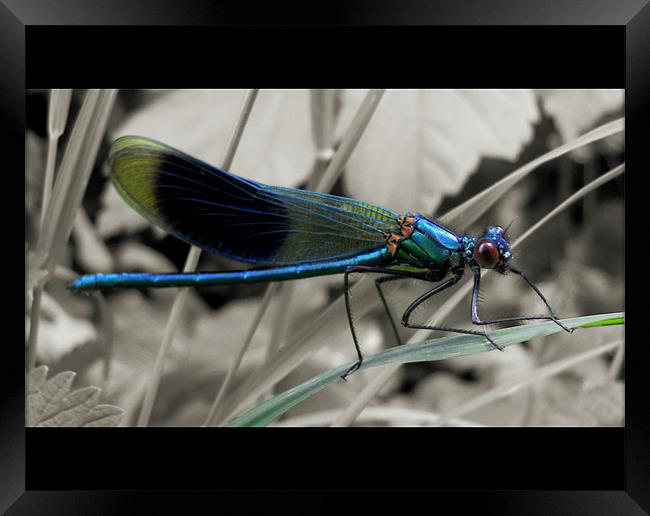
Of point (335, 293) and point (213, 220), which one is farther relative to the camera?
point (335, 293)

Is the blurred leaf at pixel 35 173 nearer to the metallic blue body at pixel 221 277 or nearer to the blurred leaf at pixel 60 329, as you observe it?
the metallic blue body at pixel 221 277

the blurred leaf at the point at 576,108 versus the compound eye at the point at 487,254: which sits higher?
the blurred leaf at the point at 576,108

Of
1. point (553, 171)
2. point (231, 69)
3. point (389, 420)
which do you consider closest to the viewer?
point (231, 69)

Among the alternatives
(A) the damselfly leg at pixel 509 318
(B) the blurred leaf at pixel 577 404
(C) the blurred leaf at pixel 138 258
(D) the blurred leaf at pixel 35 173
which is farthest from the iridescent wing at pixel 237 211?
(B) the blurred leaf at pixel 577 404

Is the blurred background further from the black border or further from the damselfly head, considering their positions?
the black border

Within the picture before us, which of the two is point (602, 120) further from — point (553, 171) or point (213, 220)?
point (213, 220)

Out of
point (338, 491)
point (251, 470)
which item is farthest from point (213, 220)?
point (338, 491)

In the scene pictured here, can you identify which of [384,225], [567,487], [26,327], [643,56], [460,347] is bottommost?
[567,487]

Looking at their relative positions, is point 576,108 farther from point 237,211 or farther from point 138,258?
point 138,258
